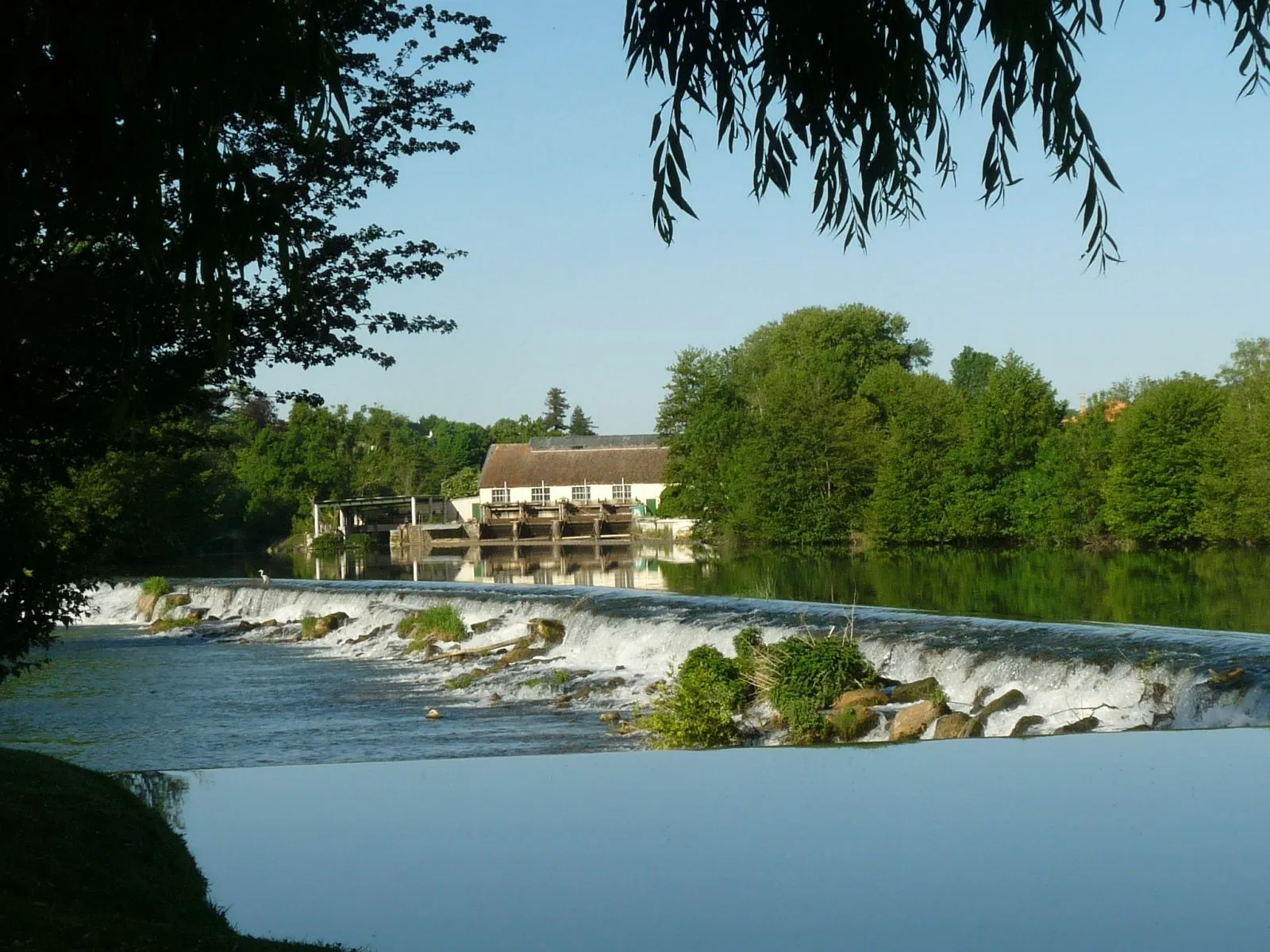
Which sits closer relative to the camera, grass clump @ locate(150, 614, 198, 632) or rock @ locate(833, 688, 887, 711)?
rock @ locate(833, 688, 887, 711)

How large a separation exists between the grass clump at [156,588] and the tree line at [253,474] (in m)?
1.41

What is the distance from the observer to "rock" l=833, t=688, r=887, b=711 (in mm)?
13859

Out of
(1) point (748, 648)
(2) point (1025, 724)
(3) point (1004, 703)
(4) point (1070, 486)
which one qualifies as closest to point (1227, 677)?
(2) point (1025, 724)

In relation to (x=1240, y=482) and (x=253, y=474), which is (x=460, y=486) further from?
(x=1240, y=482)

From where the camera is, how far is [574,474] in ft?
249

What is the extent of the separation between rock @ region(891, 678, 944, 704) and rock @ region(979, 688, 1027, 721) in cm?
52

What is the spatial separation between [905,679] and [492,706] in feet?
16.7

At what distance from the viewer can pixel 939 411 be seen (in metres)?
49.2

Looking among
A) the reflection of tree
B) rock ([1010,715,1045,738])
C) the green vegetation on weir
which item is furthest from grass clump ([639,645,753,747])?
the reflection of tree

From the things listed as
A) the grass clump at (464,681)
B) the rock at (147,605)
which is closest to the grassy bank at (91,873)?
the grass clump at (464,681)

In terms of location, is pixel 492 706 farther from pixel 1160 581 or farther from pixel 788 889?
pixel 1160 581

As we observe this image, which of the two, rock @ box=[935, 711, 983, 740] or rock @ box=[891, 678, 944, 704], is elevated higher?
rock @ box=[891, 678, 944, 704]

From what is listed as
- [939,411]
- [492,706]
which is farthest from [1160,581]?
[939,411]

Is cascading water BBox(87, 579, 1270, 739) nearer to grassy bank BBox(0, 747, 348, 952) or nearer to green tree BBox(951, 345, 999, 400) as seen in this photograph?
grassy bank BBox(0, 747, 348, 952)
